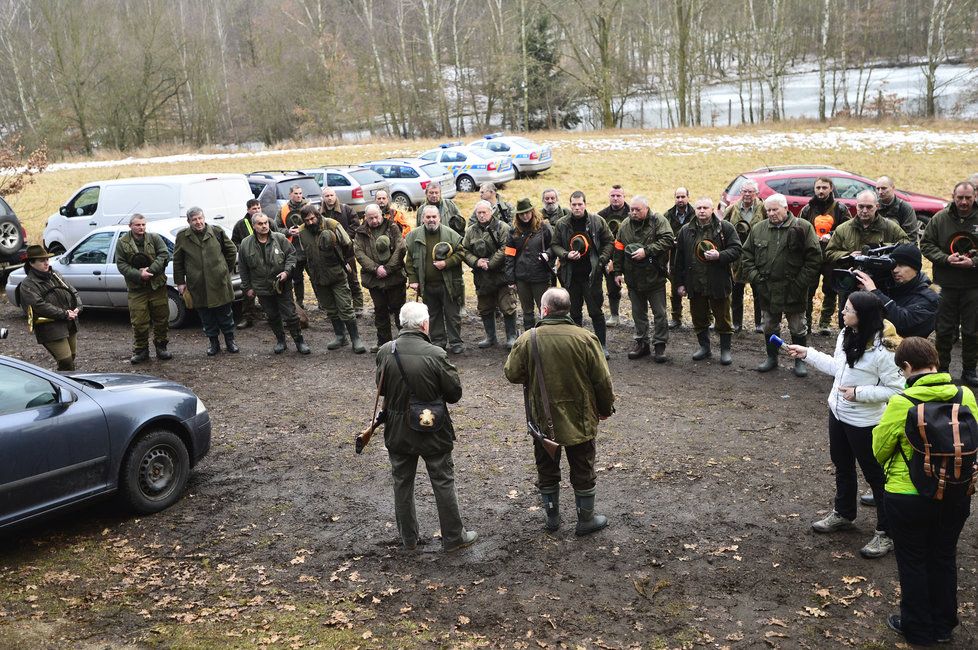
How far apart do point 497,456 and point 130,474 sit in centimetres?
304

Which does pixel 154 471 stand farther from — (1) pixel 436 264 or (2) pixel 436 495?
(1) pixel 436 264

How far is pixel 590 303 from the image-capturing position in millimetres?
9570

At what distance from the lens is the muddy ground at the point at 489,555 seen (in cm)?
452

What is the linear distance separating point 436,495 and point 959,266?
6.05 metres

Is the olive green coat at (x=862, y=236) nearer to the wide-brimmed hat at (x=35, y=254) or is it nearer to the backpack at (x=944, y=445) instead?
the backpack at (x=944, y=445)

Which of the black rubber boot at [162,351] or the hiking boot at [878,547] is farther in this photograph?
the black rubber boot at [162,351]

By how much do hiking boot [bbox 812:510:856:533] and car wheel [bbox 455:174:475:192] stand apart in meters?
19.9

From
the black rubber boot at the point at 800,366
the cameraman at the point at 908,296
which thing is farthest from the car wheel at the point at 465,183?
the cameraman at the point at 908,296

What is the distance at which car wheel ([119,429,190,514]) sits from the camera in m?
6.00

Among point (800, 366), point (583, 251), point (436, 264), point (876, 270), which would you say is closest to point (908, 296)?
point (876, 270)

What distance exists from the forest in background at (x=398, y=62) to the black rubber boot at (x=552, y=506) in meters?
38.1

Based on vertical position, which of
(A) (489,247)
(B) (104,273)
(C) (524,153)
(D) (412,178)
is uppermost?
(C) (524,153)

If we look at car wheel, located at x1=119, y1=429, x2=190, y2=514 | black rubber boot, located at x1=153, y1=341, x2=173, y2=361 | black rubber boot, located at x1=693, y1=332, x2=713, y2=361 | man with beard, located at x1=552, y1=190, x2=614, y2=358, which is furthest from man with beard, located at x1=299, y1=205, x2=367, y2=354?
black rubber boot, located at x1=693, y1=332, x2=713, y2=361

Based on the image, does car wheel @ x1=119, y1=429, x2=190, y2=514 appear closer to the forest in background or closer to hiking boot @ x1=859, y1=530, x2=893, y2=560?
hiking boot @ x1=859, y1=530, x2=893, y2=560
